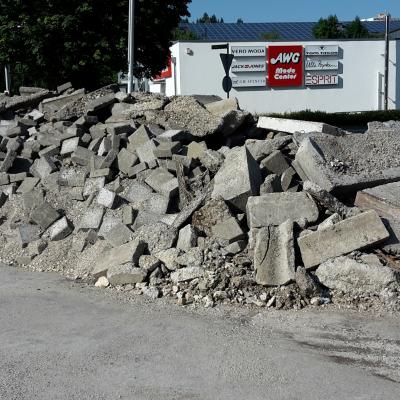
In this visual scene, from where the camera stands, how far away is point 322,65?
3688 cm

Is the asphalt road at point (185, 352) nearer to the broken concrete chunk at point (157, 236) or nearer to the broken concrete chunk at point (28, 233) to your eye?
the broken concrete chunk at point (157, 236)

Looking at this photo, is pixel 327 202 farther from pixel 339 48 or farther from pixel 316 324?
pixel 339 48

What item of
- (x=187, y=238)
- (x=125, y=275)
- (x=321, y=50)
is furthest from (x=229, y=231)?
(x=321, y=50)

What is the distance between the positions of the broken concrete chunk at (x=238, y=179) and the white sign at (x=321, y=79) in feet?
101

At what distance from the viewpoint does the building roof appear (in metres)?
48.5

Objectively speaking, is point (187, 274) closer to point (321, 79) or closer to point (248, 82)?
point (248, 82)

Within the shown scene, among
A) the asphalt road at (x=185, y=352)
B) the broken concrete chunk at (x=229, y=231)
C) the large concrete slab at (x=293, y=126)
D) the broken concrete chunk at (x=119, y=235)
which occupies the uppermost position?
the large concrete slab at (x=293, y=126)

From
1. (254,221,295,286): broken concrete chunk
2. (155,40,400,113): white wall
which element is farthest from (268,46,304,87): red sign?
(254,221,295,286): broken concrete chunk

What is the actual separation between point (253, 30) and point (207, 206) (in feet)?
156

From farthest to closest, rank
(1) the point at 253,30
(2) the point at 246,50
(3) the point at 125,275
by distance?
1. (1) the point at 253,30
2. (2) the point at 246,50
3. (3) the point at 125,275

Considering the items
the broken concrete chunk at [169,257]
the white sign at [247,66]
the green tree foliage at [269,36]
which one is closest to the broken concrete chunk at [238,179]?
the broken concrete chunk at [169,257]

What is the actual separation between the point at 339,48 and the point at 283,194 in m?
32.7

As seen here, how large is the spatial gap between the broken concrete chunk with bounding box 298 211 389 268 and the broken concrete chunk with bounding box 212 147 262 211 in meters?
1.04

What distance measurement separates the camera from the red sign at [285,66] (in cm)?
3591
